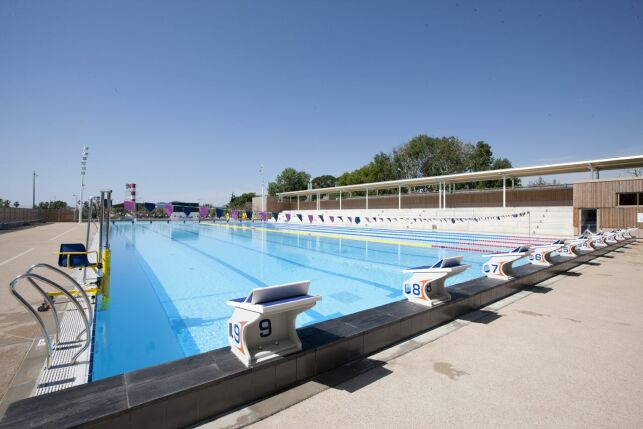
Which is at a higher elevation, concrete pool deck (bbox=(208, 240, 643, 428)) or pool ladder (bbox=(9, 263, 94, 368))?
pool ladder (bbox=(9, 263, 94, 368))

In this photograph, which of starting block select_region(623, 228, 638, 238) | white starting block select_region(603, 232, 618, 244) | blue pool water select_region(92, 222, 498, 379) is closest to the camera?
blue pool water select_region(92, 222, 498, 379)

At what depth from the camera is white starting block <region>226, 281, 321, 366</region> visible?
7.25 ft

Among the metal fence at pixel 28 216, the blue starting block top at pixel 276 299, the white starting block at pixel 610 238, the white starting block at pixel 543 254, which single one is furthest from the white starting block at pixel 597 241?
the metal fence at pixel 28 216

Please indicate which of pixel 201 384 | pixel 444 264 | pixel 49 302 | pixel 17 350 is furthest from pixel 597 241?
pixel 17 350

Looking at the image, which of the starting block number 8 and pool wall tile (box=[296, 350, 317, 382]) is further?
the starting block number 8

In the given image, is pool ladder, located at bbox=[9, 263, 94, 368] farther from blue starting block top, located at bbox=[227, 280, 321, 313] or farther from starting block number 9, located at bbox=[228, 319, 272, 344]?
blue starting block top, located at bbox=[227, 280, 321, 313]

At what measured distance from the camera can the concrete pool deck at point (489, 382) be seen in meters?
1.97

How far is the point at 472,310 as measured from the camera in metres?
4.22

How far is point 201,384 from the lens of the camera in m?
1.96

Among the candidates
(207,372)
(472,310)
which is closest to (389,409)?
(207,372)

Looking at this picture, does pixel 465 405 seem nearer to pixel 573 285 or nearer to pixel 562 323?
pixel 562 323

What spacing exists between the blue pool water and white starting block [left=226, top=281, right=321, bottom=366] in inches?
68.0

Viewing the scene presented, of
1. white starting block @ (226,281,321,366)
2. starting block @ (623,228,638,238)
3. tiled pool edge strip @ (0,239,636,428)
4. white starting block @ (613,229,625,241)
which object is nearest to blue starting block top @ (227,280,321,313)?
white starting block @ (226,281,321,366)

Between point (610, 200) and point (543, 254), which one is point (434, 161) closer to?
point (610, 200)
